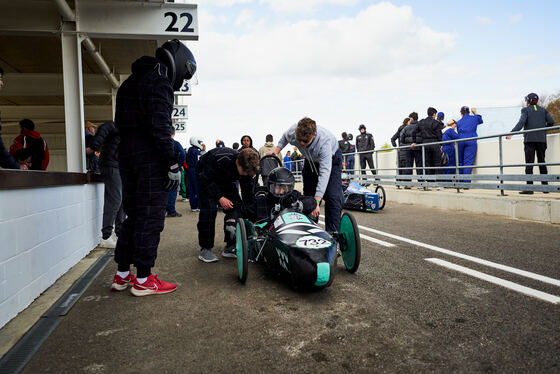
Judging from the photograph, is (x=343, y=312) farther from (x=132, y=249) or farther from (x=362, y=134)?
(x=362, y=134)

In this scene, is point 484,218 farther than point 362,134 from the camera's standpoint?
No

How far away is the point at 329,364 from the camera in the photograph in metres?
2.41

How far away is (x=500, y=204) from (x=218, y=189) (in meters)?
6.10

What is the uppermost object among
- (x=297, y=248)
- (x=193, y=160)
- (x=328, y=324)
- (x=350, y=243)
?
(x=193, y=160)

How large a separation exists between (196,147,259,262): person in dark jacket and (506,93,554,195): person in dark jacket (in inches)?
264

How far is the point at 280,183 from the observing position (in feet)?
14.6

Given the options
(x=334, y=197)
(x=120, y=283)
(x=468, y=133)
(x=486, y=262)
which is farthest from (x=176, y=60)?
(x=468, y=133)

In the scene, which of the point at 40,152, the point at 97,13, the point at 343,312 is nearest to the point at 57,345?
the point at 343,312

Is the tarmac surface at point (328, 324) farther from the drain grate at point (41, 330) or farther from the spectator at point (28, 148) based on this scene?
the spectator at point (28, 148)

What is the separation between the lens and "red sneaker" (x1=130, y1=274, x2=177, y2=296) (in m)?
3.87

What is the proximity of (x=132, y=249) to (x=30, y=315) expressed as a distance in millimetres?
985

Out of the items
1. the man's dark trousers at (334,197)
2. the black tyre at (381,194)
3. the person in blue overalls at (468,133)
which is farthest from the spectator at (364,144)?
the man's dark trousers at (334,197)

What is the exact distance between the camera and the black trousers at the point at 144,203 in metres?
3.80

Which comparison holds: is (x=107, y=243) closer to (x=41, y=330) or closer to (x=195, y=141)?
(x=41, y=330)
